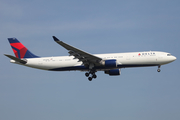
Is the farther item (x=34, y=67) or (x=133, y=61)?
(x=34, y=67)

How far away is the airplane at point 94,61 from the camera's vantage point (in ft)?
125

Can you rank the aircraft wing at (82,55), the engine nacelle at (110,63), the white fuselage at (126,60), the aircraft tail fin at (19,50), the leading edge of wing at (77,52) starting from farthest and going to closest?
the aircraft tail fin at (19,50)
the white fuselage at (126,60)
the engine nacelle at (110,63)
the aircraft wing at (82,55)
the leading edge of wing at (77,52)

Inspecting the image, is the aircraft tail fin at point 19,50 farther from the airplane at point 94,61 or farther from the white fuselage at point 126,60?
the white fuselage at point 126,60

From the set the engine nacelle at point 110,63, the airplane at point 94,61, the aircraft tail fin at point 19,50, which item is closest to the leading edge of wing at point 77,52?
the airplane at point 94,61

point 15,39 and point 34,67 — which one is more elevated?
point 15,39

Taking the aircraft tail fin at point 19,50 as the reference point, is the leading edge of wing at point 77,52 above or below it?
below

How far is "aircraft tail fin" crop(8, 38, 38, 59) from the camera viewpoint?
4418 centimetres

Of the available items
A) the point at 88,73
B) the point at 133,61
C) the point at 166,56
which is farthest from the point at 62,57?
the point at 166,56

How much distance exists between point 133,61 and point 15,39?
840 inches

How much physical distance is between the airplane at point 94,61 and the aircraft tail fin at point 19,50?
4.15 ft

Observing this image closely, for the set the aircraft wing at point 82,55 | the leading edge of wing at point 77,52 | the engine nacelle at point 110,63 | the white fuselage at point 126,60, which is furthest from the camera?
the white fuselage at point 126,60

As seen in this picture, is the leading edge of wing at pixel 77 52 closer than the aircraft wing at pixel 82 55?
Yes

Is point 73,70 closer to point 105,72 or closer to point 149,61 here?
point 105,72

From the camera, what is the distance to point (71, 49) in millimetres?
36281
